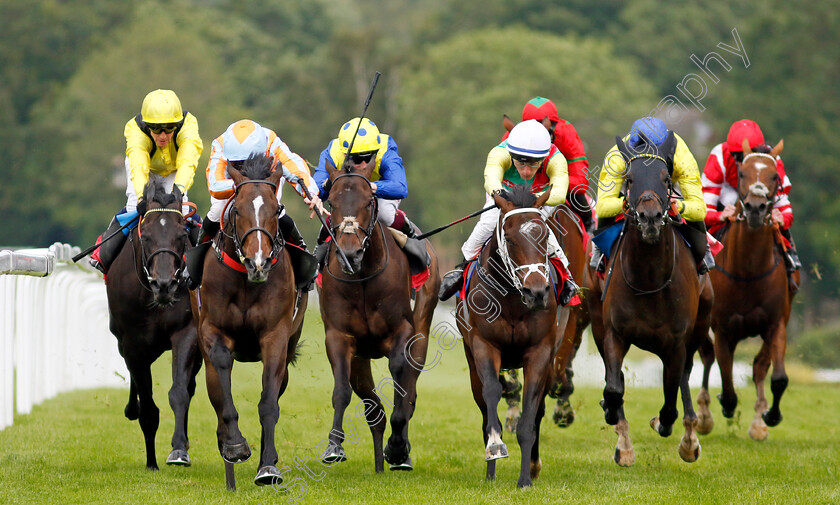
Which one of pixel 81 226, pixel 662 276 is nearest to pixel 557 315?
pixel 662 276

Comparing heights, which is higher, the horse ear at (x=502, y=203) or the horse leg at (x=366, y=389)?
the horse ear at (x=502, y=203)

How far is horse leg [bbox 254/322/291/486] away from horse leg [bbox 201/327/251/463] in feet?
0.43

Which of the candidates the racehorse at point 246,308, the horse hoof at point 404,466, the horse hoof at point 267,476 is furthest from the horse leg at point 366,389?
the horse hoof at point 267,476

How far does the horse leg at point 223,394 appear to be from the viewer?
725cm

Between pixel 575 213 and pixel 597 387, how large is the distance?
6.79m

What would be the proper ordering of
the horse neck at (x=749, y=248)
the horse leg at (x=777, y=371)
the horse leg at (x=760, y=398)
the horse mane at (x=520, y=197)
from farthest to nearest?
the horse leg at (x=760, y=398)
the horse leg at (x=777, y=371)
the horse neck at (x=749, y=248)
the horse mane at (x=520, y=197)

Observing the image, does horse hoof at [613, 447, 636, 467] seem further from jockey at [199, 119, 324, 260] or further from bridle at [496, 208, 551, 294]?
jockey at [199, 119, 324, 260]

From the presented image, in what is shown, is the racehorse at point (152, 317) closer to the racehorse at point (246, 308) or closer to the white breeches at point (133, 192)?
the white breeches at point (133, 192)

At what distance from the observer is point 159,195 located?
794cm

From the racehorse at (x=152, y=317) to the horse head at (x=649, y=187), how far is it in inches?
116

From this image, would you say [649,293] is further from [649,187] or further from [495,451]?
[495,451]

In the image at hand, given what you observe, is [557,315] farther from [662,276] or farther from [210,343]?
[210,343]

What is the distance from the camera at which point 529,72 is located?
43.7 metres

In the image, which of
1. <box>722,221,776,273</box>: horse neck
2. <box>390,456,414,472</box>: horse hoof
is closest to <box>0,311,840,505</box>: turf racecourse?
<box>390,456,414,472</box>: horse hoof
